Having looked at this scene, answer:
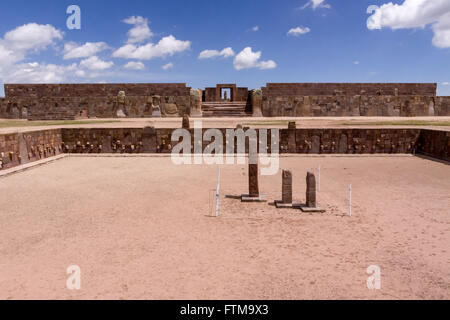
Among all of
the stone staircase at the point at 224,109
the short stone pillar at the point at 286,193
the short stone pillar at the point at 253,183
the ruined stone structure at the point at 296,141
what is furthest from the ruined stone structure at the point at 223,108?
the short stone pillar at the point at 286,193

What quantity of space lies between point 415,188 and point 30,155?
942 cm

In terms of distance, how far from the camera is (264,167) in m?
9.23

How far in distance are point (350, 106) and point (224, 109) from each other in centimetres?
798

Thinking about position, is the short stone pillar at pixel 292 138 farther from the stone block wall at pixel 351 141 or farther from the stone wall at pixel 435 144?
the stone wall at pixel 435 144

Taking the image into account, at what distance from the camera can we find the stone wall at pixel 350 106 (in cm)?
2220

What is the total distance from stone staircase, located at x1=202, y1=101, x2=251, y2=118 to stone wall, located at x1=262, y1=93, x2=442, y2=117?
1.72 m

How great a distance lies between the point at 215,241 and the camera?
4.12 metres

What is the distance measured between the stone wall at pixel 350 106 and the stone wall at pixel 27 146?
13.8 m

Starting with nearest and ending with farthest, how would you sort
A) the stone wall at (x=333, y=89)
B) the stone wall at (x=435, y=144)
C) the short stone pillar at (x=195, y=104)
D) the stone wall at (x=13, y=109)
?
the stone wall at (x=435, y=144) < the short stone pillar at (x=195, y=104) < the stone wall at (x=13, y=109) < the stone wall at (x=333, y=89)

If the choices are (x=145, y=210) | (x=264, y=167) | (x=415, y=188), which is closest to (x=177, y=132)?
(x=264, y=167)

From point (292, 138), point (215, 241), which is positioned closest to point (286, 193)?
point (215, 241)

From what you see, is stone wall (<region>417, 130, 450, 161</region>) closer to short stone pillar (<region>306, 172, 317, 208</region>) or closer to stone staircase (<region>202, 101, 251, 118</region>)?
short stone pillar (<region>306, 172, 317, 208</region>)

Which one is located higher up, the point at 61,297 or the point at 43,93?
the point at 43,93
